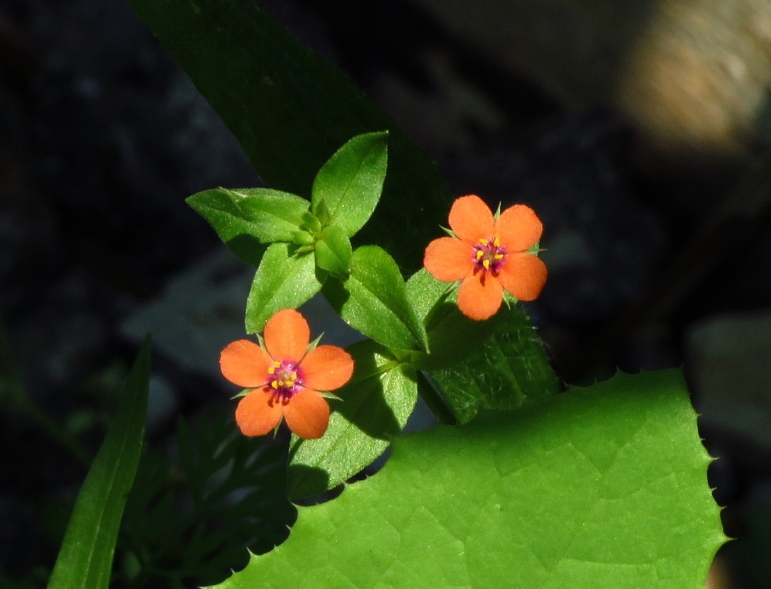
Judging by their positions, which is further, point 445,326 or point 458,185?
point 458,185

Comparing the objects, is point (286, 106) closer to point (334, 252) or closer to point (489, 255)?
point (334, 252)

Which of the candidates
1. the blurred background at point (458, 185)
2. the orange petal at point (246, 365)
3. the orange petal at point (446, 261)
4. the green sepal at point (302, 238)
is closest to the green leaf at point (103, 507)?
the orange petal at point (246, 365)

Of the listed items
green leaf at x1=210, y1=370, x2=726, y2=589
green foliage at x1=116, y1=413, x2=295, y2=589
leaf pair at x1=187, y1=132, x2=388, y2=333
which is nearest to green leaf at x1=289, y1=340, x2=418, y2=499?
green leaf at x1=210, y1=370, x2=726, y2=589

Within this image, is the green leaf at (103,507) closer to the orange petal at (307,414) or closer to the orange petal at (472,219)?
the orange petal at (307,414)

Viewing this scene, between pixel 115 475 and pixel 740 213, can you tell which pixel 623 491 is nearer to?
pixel 115 475

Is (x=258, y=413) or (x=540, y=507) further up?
(x=258, y=413)

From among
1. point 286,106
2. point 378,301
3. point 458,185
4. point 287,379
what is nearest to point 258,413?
point 287,379
